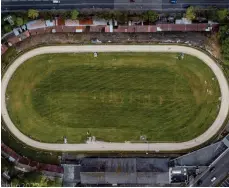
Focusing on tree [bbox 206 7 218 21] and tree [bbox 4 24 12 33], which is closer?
tree [bbox 206 7 218 21]

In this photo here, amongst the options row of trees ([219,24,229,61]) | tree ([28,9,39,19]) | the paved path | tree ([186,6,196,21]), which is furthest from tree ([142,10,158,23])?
tree ([28,9,39,19])

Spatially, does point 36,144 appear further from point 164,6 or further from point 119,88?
point 164,6

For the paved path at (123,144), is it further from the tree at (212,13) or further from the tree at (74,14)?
the tree at (212,13)

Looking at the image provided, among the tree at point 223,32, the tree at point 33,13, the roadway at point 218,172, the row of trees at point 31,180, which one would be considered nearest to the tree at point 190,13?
the tree at point 223,32

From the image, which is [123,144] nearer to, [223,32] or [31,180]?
[31,180]

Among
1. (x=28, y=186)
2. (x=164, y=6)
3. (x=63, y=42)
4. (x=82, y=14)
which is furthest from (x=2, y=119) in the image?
(x=164, y=6)

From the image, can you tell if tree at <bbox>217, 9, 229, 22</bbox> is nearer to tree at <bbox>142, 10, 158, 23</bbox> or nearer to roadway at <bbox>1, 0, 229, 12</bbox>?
roadway at <bbox>1, 0, 229, 12</bbox>
